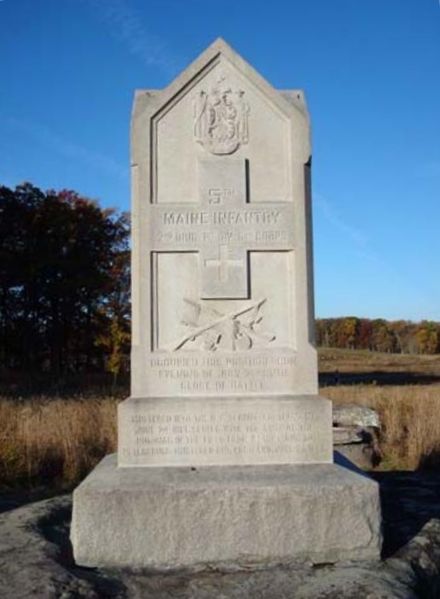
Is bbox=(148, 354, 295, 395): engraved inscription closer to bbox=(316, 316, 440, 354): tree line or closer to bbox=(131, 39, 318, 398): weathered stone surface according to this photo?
bbox=(131, 39, 318, 398): weathered stone surface

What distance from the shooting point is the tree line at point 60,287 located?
28578 mm

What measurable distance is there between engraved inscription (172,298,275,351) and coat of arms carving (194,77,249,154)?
1078 mm

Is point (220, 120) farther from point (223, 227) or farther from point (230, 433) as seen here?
point (230, 433)

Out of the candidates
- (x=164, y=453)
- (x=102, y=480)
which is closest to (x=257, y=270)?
(x=164, y=453)

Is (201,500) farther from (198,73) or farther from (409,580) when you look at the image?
(198,73)

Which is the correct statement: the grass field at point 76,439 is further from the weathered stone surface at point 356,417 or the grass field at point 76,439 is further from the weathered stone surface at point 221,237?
the weathered stone surface at point 221,237

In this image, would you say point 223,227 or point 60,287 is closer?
point 223,227

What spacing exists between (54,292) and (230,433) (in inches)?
1017

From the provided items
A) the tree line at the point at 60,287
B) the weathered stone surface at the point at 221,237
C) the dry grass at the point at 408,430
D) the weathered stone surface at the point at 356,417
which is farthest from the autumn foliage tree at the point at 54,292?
the weathered stone surface at the point at 221,237

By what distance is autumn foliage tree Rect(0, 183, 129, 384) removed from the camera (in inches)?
1130

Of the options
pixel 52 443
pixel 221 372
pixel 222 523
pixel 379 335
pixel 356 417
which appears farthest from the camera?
pixel 379 335

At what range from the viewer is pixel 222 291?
14.2ft

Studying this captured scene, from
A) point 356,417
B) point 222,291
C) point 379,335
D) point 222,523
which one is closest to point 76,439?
point 356,417

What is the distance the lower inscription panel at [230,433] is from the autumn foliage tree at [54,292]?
23389 mm
